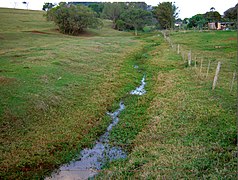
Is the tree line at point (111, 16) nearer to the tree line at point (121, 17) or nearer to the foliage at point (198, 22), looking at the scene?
the tree line at point (121, 17)

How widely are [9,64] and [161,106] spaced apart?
1430 centimetres

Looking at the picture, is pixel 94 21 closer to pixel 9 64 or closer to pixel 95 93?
pixel 9 64

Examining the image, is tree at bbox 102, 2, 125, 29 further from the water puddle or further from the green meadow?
the water puddle

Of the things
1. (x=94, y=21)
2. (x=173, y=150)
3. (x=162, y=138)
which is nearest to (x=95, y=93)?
(x=162, y=138)

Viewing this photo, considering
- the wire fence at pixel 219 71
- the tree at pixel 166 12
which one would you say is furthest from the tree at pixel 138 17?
the wire fence at pixel 219 71

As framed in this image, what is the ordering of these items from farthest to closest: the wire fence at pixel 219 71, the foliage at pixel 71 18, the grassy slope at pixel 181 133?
the foliage at pixel 71 18
the wire fence at pixel 219 71
the grassy slope at pixel 181 133

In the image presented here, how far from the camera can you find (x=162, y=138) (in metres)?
10.5

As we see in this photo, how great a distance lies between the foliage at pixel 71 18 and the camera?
196ft

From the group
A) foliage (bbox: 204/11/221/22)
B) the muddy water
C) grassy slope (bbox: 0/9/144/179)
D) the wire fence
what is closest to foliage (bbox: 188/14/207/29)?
foliage (bbox: 204/11/221/22)

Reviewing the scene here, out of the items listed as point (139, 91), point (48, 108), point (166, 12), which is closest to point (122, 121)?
point (48, 108)

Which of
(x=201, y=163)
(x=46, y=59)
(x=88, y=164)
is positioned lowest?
(x=88, y=164)

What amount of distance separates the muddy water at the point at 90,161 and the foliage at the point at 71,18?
53031 millimetres

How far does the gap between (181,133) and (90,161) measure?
4.06 meters

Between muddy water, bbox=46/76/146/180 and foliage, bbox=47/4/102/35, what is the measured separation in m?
53.0
